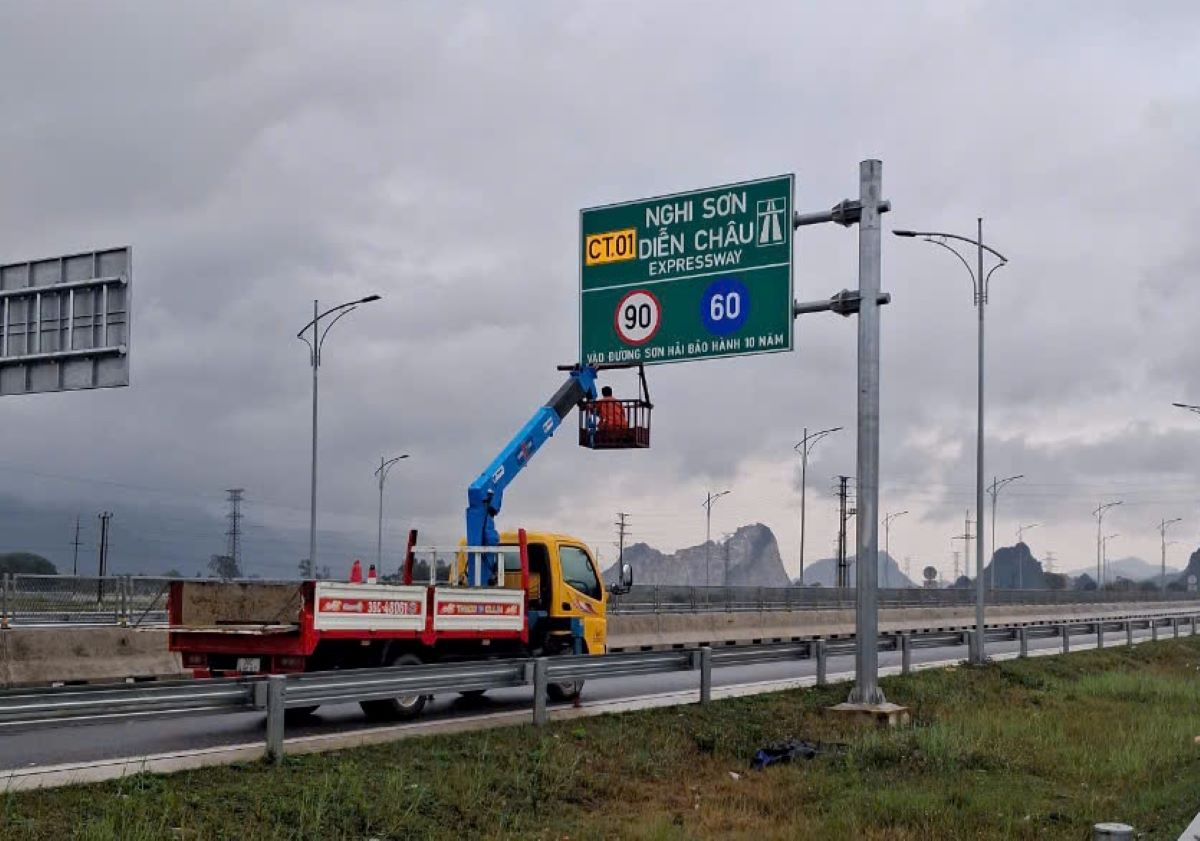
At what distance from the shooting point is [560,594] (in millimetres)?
19641

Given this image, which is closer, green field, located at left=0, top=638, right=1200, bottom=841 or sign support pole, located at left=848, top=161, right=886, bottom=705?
green field, located at left=0, top=638, right=1200, bottom=841

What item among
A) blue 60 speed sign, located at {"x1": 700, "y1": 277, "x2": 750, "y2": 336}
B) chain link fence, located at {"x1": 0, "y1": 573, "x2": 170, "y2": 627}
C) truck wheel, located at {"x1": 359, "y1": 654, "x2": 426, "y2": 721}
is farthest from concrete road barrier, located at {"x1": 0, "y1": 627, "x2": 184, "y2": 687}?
blue 60 speed sign, located at {"x1": 700, "y1": 277, "x2": 750, "y2": 336}

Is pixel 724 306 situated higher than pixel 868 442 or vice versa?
pixel 724 306

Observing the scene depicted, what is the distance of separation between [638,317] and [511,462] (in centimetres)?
292

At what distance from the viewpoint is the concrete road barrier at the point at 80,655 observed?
792 inches

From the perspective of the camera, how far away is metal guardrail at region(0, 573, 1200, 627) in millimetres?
25219

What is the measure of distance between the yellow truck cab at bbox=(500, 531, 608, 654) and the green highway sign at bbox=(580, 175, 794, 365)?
3.18 meters

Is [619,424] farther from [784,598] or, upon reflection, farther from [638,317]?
[784,598]

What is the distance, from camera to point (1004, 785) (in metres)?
12.8

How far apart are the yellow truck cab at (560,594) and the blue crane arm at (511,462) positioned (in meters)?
0.35

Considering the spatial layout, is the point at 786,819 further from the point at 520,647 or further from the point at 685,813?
the point at 520,647

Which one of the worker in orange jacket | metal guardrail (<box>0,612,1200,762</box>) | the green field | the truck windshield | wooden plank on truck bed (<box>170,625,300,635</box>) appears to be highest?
the worker in orange jacket

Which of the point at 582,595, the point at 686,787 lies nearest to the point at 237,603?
the point at 582,595

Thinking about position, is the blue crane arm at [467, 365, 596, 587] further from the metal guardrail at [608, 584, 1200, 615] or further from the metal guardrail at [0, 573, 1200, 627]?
the metal guardrail at [608, 584, 1200, 615]
